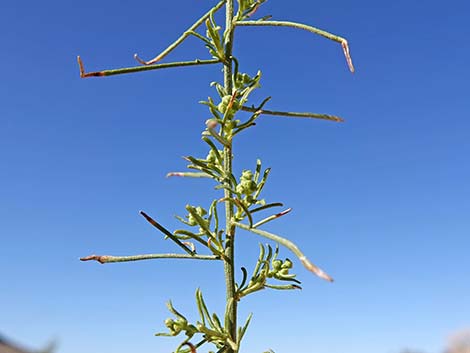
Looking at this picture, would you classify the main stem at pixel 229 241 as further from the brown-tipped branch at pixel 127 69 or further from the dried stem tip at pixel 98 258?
the dried stem tip at pixel 98 258

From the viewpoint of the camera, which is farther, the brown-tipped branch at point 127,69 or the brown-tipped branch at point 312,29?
the brown-tipped branch at point 127,69

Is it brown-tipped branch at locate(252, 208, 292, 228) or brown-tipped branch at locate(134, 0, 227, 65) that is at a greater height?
brown-tipped branch at locate(134, 0, 227, 65)

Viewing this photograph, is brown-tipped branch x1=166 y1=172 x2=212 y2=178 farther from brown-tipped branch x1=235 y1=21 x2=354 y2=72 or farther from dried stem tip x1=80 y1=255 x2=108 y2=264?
brown-tipped branch x1=235 y1=21 x2=354 y2=72

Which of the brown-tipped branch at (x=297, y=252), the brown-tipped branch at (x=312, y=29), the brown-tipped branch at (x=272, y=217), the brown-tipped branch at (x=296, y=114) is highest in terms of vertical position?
the brown-tipped branch at (x=312, y=29)

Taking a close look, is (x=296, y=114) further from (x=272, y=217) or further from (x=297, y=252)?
(x=297, y=252)

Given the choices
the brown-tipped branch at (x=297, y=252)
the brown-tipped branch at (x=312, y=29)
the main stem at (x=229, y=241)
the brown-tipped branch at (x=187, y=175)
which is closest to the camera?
the brown-tipped branch at (x=297, y=252)

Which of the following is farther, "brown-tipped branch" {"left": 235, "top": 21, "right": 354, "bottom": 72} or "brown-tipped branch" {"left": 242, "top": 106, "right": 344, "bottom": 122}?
"brown-tipped branch" {"left": 242, "top": 106, "right": 344, "bottom": 122}

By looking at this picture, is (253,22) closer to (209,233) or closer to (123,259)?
(209,233)

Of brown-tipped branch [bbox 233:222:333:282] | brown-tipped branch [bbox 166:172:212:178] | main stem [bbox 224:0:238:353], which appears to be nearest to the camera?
brown-tipped branch [bbox 233:222:333:282]

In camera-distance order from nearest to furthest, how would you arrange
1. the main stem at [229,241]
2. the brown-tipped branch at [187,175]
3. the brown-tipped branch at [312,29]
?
the brown-tipped branch at [312,29] → the main stem at [229,241] → the brown-tipped branch at [187,175]


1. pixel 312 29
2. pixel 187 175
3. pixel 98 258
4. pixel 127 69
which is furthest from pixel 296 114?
pixel 98 258

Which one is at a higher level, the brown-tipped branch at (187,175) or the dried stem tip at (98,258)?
the brown-tipped branch at (187,175)

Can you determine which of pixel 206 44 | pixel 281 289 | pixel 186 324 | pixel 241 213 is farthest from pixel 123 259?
pixel 206 44

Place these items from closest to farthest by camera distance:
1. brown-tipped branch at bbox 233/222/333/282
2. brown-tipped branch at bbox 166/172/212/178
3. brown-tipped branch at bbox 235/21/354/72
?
1. brown-tipped branch at bbox 233/222/333/282
2. brown-tipped branch at bbox 235/21/354/72
3. brown-tipped branch at bbox 166/172/212/178
